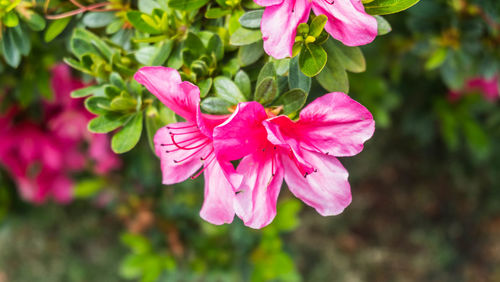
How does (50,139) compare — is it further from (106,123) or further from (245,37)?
(245,37)

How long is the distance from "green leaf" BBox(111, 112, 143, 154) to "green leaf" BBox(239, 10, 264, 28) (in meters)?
0.29

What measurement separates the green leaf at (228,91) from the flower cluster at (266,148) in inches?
1.6

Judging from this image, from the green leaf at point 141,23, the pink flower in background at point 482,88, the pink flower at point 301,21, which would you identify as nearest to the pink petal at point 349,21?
the pink flower at point 301,21

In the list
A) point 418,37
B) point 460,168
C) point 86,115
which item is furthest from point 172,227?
point 460,168

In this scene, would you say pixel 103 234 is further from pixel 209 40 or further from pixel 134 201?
pixel 209 40

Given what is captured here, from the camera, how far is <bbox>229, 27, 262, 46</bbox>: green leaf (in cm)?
81

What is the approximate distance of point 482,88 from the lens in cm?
171

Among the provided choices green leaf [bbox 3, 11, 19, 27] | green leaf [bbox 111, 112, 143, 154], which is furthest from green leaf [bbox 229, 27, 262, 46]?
green leaf [bbox 3, 11, 19, 27]

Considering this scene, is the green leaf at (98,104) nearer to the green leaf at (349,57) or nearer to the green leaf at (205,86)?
the green leaf at (205,86)

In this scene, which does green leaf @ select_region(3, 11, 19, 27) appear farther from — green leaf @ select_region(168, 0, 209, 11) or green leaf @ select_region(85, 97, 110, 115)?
green leaf @ select_region(168, 0, 209, 11)

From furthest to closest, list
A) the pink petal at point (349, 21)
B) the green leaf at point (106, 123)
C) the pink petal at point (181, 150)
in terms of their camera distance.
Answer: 1. the green leaf at point (106, 123)
2. the pink petal at point (181, 150)
3. the pink petal at point (349, 21)

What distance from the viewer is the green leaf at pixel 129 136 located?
0.90 metres

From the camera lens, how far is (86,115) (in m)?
1.52

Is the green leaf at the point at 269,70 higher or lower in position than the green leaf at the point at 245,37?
lower
